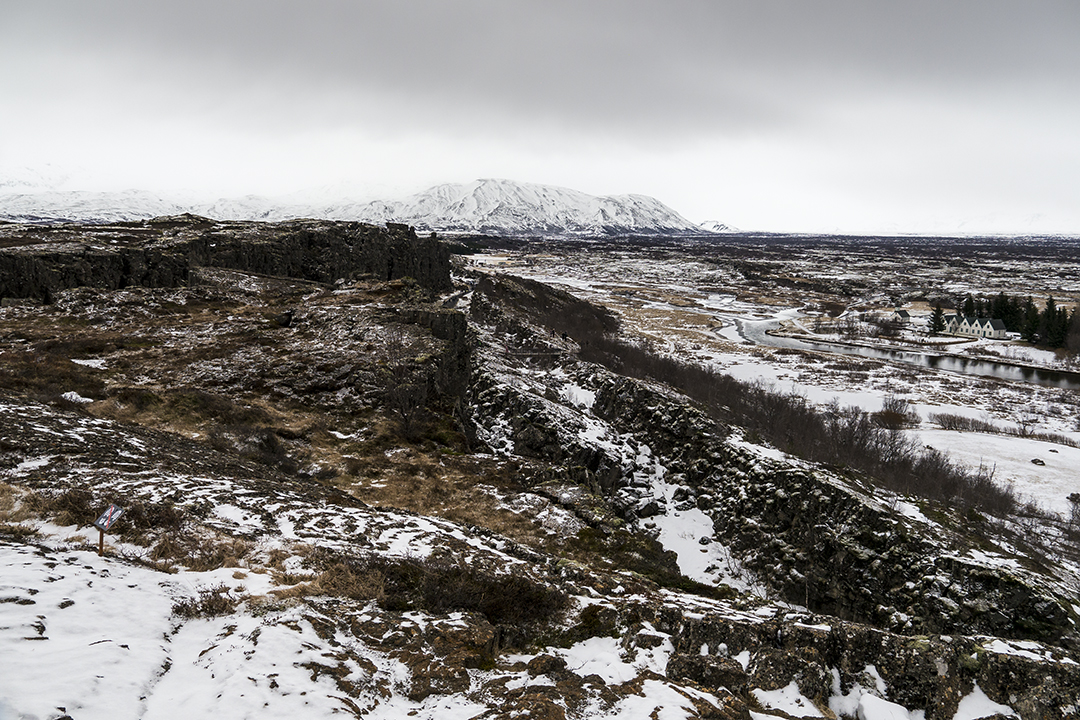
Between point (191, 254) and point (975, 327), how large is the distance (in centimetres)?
13838

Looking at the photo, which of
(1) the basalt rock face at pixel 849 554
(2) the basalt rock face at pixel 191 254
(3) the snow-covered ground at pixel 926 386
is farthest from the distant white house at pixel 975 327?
(1) the basalt rock face at pixel 849 554

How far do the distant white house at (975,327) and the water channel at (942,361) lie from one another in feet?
80.4

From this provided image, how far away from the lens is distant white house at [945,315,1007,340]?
104 m

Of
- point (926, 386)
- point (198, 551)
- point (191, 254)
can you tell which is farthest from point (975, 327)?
point (198, 551)

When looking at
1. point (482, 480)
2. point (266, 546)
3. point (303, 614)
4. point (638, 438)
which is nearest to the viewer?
point (303, 614)

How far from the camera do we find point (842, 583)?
20906 millimetres

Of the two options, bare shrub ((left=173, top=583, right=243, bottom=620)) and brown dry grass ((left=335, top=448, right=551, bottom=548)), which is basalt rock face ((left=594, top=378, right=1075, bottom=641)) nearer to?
brown dry grass ((left=335, top=448, right=551, bottom=548))

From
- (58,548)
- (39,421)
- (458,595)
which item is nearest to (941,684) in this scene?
(458,595)

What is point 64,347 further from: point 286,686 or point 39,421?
point 286,686

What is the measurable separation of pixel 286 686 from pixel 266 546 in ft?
15.7

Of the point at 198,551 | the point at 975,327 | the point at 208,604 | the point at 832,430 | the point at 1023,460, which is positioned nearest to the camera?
the point at 208,604

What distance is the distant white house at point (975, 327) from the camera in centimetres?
10394

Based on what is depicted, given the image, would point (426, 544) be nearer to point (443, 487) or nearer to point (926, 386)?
point (443, 487)

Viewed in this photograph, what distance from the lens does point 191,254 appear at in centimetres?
4588
